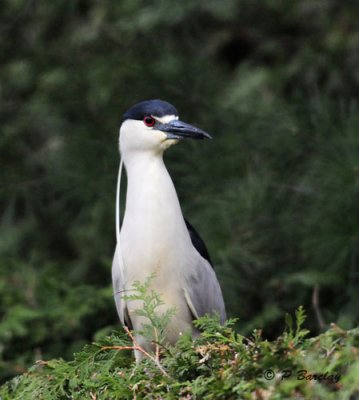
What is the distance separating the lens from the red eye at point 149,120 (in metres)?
3.71

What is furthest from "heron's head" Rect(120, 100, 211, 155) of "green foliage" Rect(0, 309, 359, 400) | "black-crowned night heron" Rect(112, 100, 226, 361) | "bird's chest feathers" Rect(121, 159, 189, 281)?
"green foliage" Rect(0, 309, 359, 400)

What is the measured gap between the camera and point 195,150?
18.8 ft

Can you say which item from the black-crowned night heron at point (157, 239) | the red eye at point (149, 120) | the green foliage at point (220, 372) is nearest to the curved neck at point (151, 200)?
the black-crowned night heron at point (157, 239)

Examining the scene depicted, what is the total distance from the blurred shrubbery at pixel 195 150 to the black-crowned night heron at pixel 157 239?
1102mm

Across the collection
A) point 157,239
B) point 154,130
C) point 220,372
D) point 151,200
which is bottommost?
point 220,372

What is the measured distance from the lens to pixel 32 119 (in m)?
6.56

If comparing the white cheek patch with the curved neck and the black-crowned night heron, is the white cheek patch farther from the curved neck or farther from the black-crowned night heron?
the curved neck

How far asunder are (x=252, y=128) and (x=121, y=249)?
2.44m

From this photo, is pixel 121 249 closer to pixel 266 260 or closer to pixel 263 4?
pixel 266 260

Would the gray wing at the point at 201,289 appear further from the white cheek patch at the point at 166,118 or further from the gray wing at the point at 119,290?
the white cheek patch at the point at 166,118

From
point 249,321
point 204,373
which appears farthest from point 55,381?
point 249,321

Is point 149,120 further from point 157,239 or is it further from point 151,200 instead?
point 157,239

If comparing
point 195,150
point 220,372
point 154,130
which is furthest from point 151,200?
point 195,150

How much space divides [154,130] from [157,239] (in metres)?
0.47
